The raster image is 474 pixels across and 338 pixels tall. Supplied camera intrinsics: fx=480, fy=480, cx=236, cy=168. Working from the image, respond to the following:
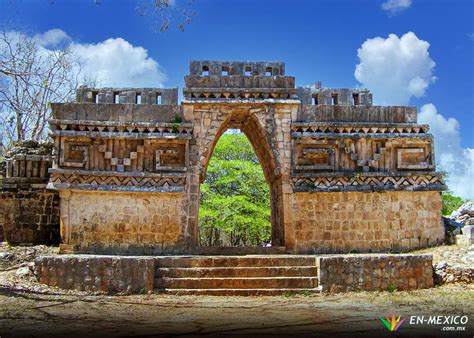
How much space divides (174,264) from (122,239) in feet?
8.38

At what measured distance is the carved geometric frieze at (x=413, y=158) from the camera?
1194 centimetres

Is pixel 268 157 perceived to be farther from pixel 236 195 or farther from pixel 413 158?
pixel 236 195

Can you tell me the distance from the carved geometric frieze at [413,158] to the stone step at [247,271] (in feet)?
14.5

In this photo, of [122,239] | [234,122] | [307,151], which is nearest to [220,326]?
[122,239]

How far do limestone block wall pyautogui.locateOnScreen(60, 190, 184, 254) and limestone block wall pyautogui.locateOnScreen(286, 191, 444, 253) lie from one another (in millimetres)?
2879

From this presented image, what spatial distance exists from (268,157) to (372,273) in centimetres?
449

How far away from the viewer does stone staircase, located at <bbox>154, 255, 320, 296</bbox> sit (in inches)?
338

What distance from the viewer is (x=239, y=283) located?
8.77 m

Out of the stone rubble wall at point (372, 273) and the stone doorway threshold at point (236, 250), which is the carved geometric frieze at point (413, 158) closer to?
the stone rubble wall at point (372, 273)

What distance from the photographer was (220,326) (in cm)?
583

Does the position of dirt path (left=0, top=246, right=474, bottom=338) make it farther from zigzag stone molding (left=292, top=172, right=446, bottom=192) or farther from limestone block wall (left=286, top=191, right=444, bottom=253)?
zigzag stone molding (left=292, top=172, right=446, bottom=192)

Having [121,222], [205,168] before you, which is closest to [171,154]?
[205,168]

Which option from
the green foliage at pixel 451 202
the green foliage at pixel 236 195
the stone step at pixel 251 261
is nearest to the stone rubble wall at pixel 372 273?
the stone step at pixel 251 261

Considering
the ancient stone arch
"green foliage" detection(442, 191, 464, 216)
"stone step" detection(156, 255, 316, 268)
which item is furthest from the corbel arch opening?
"green foliage" detection(442, 191, 464, 216)
